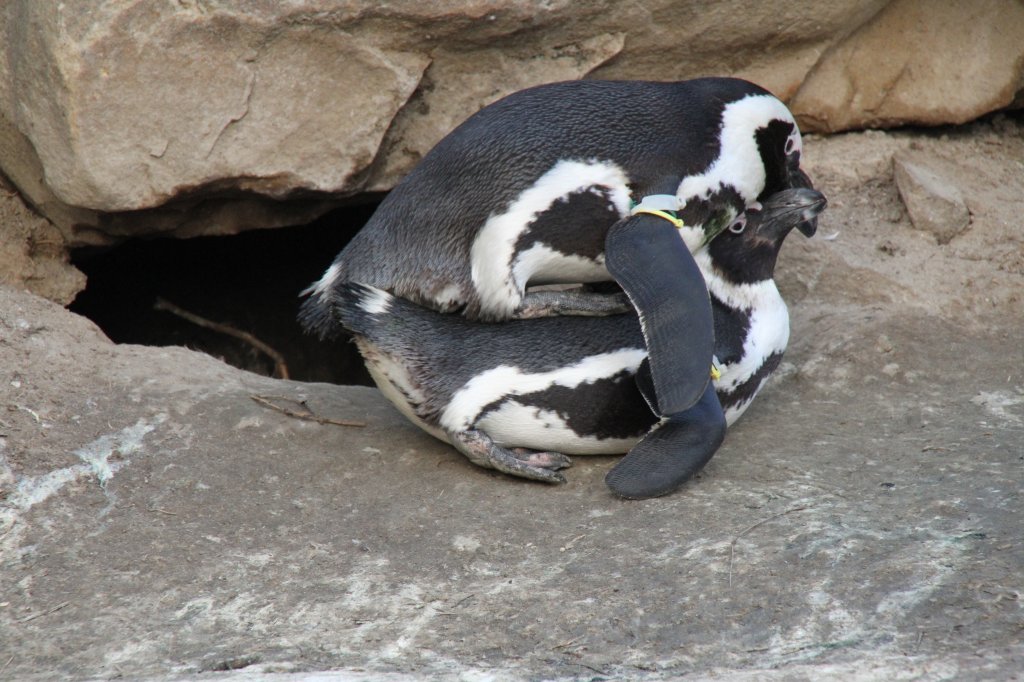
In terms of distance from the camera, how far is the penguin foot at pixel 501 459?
235cm

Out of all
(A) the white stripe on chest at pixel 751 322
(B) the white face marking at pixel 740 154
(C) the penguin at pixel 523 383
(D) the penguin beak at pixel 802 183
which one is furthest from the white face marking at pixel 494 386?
(D) the penguin beak at pixel 802 183

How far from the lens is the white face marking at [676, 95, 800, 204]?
2.45 m

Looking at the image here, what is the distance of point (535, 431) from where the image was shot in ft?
7.91

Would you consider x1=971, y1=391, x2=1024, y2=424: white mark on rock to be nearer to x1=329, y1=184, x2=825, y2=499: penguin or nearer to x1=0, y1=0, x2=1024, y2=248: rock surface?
x1=329, y1=184, x2=825, y2=499: penguin

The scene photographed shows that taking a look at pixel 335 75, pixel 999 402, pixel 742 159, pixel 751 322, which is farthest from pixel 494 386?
pixel 999 402

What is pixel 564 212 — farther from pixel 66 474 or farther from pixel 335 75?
pixel 66 474

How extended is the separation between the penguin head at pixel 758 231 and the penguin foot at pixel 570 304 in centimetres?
30

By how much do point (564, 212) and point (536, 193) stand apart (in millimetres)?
69

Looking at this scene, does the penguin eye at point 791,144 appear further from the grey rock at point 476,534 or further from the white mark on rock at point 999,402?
the white mark on rock at point 999,402

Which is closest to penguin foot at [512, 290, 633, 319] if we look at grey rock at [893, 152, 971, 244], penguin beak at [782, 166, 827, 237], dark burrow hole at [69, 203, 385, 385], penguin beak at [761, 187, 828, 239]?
penguin beak at [761, 187, 828, 239]

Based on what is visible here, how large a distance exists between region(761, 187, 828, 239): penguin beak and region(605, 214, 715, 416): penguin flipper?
0.46 metres

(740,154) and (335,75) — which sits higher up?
(335,75)

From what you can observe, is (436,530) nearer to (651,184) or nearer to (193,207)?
(651,184)

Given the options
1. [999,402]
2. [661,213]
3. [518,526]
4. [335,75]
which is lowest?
[999,402]
